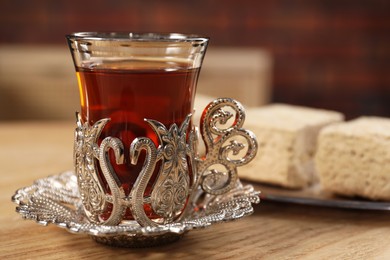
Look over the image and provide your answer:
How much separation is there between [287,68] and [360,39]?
0.37 meters

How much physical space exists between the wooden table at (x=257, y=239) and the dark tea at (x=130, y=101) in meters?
0.06

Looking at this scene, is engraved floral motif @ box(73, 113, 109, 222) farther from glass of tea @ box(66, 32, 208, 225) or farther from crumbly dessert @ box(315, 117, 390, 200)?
crumbly dessert @ box(315, 117, 390, 200)

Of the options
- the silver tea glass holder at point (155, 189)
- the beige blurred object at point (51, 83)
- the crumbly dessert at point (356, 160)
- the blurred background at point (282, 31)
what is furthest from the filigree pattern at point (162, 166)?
the blurred background at point (282, 31)

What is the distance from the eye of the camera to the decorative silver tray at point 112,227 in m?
0.72

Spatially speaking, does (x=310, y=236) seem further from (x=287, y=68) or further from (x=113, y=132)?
(x=287, y=68)

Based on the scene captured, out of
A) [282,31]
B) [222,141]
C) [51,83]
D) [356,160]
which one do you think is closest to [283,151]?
[356,160]

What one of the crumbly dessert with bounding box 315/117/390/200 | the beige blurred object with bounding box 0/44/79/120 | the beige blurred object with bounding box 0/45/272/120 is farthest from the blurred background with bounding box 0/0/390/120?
the crumbly dessert with bounding box 315/117/390/200

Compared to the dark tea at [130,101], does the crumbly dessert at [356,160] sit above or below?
below

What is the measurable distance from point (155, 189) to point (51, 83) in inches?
72.5

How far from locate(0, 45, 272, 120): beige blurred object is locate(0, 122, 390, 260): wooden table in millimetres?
1484

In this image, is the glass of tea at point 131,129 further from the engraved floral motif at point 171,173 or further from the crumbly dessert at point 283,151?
the crumbly dessert at point 283,151

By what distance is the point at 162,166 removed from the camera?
785 millimetres

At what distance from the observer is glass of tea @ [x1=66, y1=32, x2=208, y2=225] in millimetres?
774

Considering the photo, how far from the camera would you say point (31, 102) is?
8.41 feet
